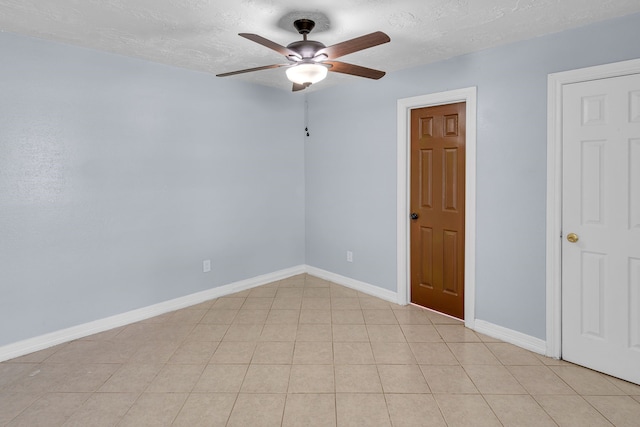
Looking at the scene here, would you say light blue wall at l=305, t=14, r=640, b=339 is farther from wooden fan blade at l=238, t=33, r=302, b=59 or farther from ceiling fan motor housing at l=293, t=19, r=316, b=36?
wooden fan blade at l=238, t=33, r=302, b=59

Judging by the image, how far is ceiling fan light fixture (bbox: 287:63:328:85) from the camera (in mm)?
2328

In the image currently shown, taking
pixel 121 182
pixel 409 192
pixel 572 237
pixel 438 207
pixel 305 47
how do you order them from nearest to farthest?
pixel 305 47, pixel 572 237, pixel 121 182, pixel 438 207, pixel 409 192

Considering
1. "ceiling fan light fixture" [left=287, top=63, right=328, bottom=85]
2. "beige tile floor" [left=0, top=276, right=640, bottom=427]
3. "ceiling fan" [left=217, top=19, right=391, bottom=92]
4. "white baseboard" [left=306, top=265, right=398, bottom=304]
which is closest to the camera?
"beige tile floor" [left=0, top=276, right=640, bottom=427]

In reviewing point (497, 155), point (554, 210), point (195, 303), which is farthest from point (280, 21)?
point (195, 303)

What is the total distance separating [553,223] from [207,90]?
3330mm

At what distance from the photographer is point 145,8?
224 centimetres

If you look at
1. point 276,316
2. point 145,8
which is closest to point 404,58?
point 145,8

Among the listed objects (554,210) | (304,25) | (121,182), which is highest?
(304,25)

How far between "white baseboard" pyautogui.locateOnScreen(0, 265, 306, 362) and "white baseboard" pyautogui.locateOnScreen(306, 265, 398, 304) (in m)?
0.44

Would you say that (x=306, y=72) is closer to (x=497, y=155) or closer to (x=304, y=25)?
(x=304, y=25)

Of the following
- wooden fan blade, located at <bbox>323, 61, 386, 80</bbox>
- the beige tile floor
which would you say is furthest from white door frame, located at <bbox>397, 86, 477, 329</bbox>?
wooden fan blade, located at <bbox>323, 61, 386, 80</bbox>

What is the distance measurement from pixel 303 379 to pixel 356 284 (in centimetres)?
190

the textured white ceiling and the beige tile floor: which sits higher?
the textured white ceiling

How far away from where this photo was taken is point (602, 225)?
2.46m
